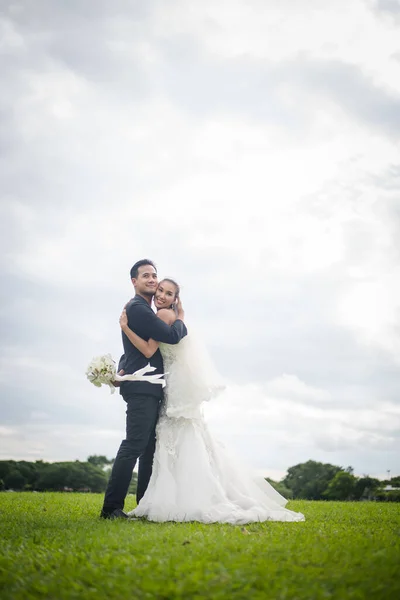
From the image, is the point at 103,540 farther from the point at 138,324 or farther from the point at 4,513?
the point at 4,513

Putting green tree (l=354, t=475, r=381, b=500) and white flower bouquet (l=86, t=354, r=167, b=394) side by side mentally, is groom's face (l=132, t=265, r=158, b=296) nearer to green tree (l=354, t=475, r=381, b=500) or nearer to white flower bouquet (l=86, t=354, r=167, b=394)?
white flower bouquet (l=86, t=354, r=167, b=394)

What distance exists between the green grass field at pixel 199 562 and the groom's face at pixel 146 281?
3.21 m

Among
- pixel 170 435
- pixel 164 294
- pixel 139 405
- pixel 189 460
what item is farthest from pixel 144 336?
pixel 189 460

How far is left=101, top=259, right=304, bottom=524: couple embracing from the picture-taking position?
22.5 feet

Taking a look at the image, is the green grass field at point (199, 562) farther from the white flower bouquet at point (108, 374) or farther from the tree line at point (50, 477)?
the tree line at point (50, 477)

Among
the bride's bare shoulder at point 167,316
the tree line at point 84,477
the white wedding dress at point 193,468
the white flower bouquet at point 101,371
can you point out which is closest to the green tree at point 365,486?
the tree line at point 84,477

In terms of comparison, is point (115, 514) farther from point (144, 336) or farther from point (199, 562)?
point (199, 562)

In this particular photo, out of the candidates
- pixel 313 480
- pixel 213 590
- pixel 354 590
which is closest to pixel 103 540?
pixel 213 590

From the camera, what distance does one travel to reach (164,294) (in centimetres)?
761

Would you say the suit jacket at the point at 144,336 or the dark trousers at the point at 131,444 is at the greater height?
the suit jacket at the point at 144,336

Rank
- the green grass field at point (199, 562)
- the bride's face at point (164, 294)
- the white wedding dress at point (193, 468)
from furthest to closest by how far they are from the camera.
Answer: the bride's face at point (164, 294), the white wedding dress at point (193, 468), the green grass field at point (199, 562)

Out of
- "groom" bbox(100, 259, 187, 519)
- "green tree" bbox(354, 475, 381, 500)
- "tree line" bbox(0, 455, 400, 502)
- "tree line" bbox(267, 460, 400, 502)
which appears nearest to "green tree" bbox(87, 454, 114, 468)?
"tree line" bbox(0, 455, 400, 502)

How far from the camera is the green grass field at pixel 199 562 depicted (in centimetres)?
338

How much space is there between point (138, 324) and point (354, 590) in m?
4.60
